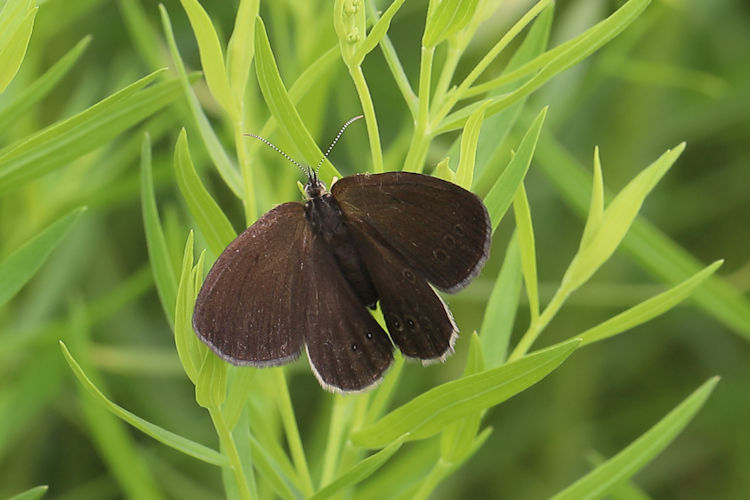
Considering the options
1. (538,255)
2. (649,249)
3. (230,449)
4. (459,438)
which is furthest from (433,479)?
(538,255)

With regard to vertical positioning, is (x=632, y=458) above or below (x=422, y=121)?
below

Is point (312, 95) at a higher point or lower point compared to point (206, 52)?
lower

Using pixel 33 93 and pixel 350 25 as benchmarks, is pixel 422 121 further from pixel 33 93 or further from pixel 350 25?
pixel 33 93

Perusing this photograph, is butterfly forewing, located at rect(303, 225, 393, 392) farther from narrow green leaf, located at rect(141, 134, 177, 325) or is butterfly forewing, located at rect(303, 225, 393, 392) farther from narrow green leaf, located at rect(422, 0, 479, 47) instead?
narrow green leaf, located at rect(422, 0, 479, 47)

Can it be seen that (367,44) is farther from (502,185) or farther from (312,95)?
(312,95)

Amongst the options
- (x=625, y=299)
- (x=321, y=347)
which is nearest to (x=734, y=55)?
(x=625, y=299)

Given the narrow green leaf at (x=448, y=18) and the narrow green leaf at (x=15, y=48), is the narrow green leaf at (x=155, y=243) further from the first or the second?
the narrow green leaf at (x=448, y=18)
